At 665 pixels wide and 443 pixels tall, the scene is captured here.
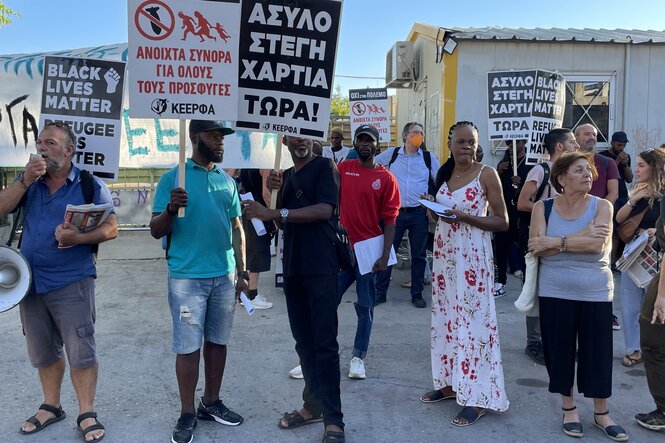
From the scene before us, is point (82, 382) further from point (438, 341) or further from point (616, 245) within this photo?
point (616, 245)

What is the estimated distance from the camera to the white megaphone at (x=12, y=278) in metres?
3.76

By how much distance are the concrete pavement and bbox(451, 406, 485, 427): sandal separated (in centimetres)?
4

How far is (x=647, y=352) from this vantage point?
4.17 meters

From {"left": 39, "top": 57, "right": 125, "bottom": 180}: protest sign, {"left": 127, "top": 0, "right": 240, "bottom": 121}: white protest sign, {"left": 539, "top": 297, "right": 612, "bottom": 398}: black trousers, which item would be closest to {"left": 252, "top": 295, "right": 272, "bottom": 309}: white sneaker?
{"left": 39, "top": 57, "right": 125, "bottom": 180}: protest sign

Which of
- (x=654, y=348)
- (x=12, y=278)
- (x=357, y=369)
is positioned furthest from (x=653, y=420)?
(x=12, y=278)

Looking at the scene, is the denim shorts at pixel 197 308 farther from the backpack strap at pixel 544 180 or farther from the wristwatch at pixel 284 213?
the backpack strap at pixel 544 180

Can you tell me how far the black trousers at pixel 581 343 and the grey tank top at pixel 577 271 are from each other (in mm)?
58

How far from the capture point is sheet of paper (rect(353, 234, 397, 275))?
16.0 ft

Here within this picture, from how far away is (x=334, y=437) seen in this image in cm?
379

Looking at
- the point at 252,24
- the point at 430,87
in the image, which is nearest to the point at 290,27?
the point at 252,24

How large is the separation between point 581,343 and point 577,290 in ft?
1.19

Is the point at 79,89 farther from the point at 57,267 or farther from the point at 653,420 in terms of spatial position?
the point at 653,420

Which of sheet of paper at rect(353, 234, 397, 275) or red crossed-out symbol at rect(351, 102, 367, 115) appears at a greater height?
red crossed-out symbol at rect(351, 102, 367, 115)

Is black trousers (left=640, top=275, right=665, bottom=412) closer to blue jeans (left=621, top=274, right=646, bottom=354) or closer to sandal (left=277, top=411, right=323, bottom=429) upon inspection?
blue jeans (left=621, top=274, right=646, bottom=354)
